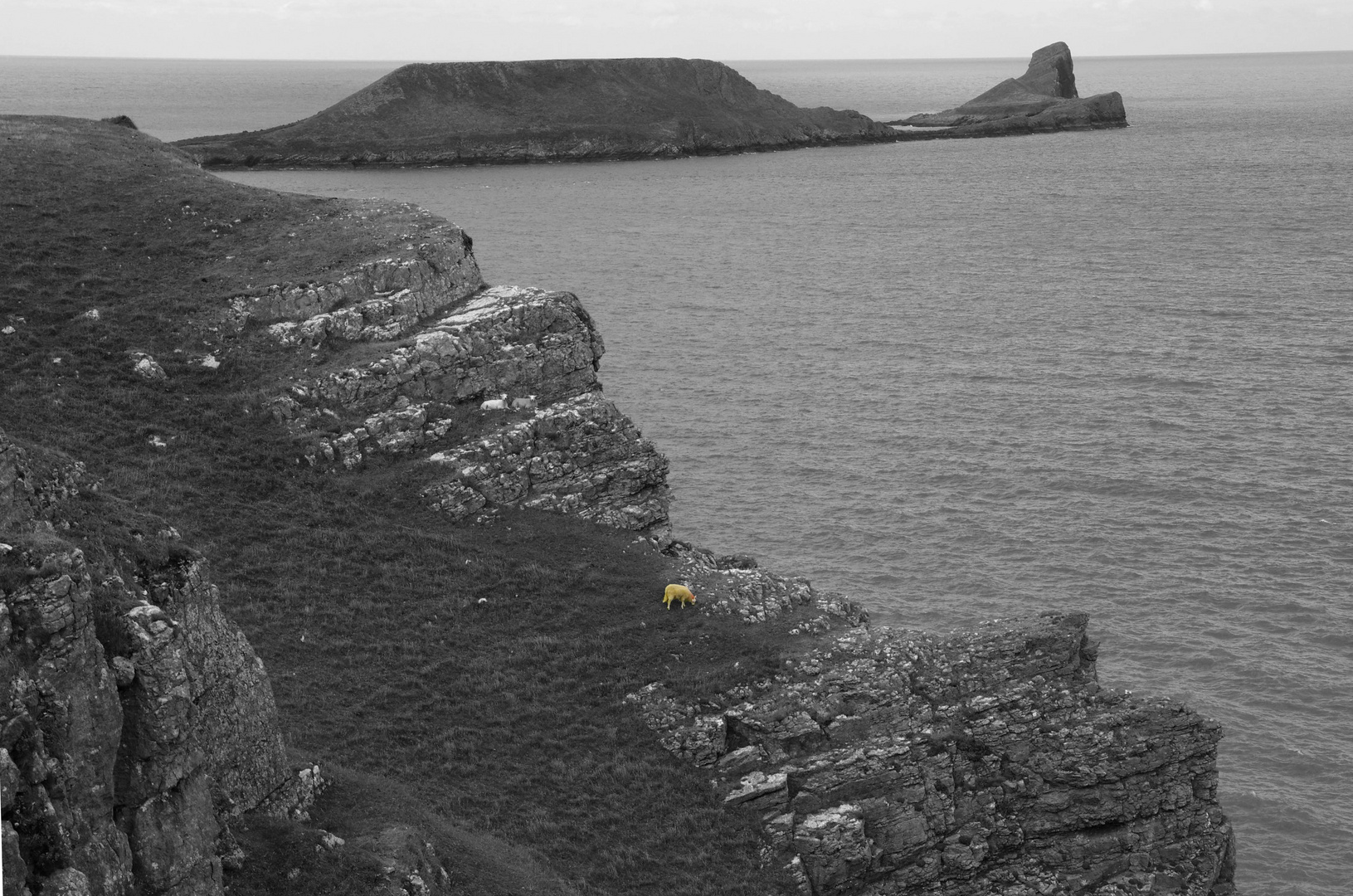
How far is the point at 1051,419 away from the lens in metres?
63.6

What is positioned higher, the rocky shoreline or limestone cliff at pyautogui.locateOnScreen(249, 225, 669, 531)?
the rocky shoreline

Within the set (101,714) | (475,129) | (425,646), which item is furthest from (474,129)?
(101,714)

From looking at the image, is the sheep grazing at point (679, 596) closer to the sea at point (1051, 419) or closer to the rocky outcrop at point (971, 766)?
the rocky outcrop at point (971, 766)

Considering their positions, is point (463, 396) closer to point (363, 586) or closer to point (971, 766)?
point (363, 586)

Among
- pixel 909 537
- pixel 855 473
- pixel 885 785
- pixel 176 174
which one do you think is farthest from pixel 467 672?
pixel 176 174

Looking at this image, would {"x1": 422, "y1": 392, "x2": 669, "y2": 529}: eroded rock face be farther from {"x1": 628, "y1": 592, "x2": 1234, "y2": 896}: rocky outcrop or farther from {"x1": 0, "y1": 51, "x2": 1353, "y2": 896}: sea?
{"x1": 628, "y1": 592, "x2": 1234, "y2": 896}: rocky outcrop

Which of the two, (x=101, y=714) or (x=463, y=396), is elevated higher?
(x=463, y=396)

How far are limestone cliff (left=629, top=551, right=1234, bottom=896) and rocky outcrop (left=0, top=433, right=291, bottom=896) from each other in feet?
45.5

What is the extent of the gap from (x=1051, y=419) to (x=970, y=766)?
117ft

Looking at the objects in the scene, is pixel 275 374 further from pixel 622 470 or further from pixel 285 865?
pixel 285 865

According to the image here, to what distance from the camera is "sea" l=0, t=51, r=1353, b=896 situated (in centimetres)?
4269

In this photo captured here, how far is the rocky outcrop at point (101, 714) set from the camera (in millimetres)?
15375

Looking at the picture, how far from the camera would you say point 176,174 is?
184 feet

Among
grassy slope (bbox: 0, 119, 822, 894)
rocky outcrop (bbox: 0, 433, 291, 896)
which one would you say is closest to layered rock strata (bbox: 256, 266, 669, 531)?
grassy slope (bbox: 0, 119, 822, 894)
